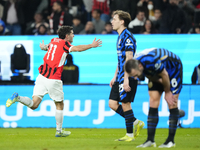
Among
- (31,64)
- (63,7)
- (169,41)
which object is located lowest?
(31,64)

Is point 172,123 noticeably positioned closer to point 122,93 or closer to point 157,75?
point 157,75

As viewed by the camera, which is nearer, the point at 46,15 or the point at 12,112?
the point at 12,112

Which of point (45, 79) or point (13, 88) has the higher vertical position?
point (45, 79)

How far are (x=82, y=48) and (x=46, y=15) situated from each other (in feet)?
26.9

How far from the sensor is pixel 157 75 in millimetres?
5234

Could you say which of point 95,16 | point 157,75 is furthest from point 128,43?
point 95,16

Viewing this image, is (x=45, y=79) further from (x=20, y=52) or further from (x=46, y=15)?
(x=46, y=15)

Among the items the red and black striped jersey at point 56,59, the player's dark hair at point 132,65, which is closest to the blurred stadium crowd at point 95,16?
the red and black striped jersey at point 56,59

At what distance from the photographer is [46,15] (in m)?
14.8

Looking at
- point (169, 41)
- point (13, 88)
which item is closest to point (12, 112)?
point (13, 88)

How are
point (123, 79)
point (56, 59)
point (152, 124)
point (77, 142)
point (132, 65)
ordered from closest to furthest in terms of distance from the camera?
point (132, 65) < point (152, 124) < point (77, 142) < point (123, 79) < point (56, 59)

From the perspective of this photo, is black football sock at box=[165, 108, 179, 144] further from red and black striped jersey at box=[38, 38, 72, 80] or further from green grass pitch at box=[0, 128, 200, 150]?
red and black striped jersey at box=[38, 38, 72, 80]

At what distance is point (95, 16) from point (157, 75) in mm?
8388

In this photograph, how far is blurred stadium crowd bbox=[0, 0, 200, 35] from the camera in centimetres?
1272
